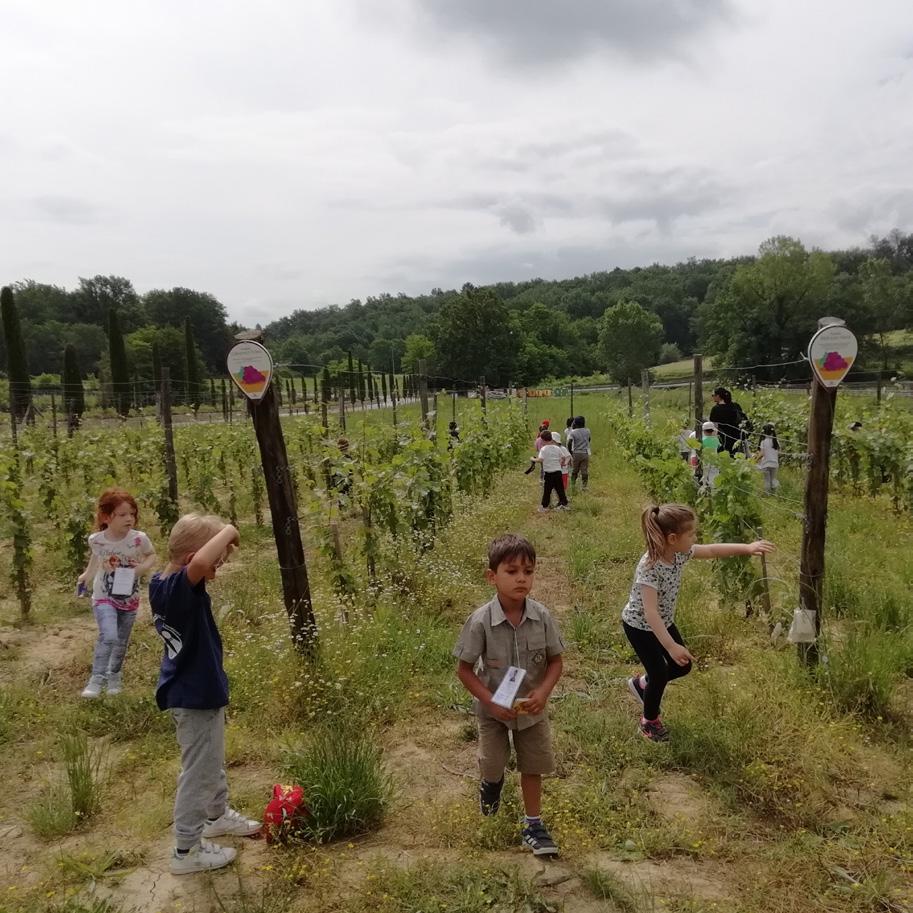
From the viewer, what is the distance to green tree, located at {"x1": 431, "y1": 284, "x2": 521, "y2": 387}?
232ft

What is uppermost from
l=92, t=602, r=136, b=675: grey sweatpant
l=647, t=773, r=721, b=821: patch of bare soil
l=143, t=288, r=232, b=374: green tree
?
l=143, t=288, r=232, b=374: green tree

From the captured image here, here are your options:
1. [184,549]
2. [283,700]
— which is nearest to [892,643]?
[283,700]

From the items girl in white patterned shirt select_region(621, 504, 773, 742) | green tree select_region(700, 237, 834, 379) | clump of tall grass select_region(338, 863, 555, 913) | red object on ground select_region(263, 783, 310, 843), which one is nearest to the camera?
clump of tall grass select_region(338, 863, 555, 913)

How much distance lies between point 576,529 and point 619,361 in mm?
63845

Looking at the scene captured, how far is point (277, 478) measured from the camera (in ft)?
13.2

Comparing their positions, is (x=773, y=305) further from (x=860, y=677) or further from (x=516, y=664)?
(x=516, y=664)

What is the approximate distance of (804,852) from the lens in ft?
8.49

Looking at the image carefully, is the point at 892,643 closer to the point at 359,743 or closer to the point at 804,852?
the point at 804,852

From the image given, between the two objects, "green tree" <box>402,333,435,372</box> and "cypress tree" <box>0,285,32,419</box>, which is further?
"green tree" <box>402,333,435,372</box>

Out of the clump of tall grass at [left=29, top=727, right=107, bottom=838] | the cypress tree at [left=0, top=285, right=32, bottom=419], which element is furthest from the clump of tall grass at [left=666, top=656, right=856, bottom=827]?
the cypress tree at [left=0, top=285, right=32, bottom=419]

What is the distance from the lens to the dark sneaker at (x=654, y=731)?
346 centimetres

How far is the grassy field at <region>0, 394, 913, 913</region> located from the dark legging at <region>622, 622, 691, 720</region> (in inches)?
7.6

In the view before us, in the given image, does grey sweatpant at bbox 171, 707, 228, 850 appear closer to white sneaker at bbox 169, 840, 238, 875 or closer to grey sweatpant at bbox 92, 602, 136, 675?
white sneaker at bbox 169, 840, 238, 875

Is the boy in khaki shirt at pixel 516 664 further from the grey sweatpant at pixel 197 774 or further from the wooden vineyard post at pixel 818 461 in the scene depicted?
the wooden vineyard post at pixel 818 461
